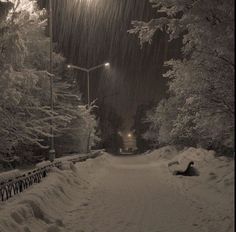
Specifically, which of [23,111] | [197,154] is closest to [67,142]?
[197,154]

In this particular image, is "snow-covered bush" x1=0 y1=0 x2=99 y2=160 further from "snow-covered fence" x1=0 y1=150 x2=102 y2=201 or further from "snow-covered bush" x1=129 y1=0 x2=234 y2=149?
"snow-covered bush" x1=129 y1=0 x2=234 y2=149

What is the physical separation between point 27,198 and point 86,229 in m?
1.89

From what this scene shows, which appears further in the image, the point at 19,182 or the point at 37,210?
the point at 19,182

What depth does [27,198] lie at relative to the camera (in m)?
12.2

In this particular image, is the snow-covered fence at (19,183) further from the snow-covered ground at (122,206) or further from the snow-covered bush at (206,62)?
the snow-covered bush at (206,62)

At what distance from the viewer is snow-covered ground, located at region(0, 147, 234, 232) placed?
1104cm

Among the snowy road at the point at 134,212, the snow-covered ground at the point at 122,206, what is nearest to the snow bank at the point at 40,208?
the snow-covered ground at the point at 122,206

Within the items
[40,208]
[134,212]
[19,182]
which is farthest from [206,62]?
[19,182]

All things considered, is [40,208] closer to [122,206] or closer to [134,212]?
[134,212]

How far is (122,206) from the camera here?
1479 centimetres

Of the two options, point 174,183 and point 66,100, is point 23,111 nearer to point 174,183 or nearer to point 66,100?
point 174,183

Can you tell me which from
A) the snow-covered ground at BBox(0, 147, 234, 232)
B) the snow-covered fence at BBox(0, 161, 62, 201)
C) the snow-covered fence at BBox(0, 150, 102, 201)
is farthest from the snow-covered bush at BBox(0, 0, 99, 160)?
the snow-covered ground at BBox(0, 147, 234, 232)

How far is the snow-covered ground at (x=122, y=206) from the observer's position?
1104cm

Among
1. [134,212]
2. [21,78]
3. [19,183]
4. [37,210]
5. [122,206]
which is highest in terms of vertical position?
[21,78]
